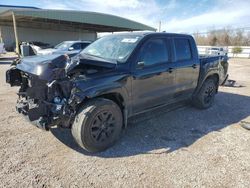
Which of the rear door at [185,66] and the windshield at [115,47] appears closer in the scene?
the windshield at [115,47]

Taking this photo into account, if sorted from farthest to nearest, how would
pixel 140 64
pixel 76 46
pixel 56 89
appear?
pixel 76 46 → pixel 140 64 → pixel 56 89

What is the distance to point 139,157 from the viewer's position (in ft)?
11.5

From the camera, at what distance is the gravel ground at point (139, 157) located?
296cm

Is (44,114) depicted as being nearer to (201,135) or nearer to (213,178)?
(213,178)

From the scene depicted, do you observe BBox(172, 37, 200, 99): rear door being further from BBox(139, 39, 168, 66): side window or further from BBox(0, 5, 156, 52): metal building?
BBox(0, 5, 156, 52): metal building

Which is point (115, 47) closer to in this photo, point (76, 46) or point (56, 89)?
point (56, 89)

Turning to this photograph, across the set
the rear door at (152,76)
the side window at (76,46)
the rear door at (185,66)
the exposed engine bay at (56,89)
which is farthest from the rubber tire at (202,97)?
the side window at (76,46)

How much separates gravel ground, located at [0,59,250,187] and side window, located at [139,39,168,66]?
3.56ft

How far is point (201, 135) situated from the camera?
4363 mm

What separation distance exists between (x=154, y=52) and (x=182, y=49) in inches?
40.4

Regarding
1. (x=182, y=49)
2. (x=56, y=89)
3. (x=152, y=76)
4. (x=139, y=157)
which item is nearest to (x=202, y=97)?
(x=182, y=49)

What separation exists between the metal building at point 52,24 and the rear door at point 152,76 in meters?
20.1

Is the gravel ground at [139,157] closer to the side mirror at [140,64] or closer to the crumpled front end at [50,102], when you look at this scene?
the crumpled front end at [50,102]

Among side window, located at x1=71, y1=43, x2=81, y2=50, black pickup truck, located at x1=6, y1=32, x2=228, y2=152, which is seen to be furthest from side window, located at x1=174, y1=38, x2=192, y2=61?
side window, located at x1=71, y1=43, x2=81, y2=50
